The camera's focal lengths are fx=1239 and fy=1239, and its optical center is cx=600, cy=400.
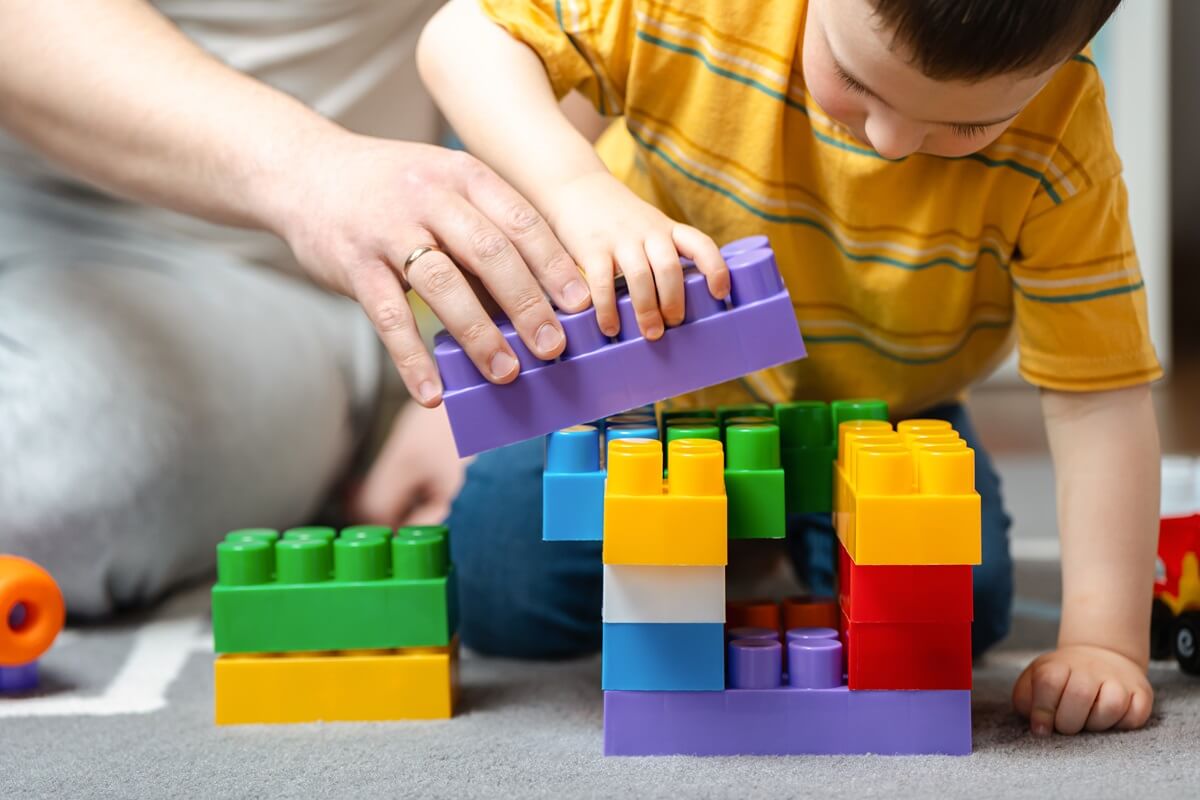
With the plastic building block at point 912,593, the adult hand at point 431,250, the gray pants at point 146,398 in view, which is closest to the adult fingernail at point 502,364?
the adult hand at point 431,250

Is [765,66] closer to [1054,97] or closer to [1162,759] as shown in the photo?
[1054,97]

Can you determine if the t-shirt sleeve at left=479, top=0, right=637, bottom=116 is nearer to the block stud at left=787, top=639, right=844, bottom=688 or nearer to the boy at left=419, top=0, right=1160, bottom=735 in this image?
the boy at left=419, top=0, right=1160, bottom=735

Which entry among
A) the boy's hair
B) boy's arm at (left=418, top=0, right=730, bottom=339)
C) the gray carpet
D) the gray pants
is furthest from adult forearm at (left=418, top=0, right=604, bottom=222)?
the gray pants

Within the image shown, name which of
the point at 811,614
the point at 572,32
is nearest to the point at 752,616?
the point at 811,614

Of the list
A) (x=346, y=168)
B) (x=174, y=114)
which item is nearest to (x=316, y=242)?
(x=346, y=168)

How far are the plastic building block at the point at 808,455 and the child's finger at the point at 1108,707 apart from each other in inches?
7.2

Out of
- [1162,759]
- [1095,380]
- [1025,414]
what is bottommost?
[1025,414]

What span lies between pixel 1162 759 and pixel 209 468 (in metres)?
0.78

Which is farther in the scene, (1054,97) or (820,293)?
(820,293)

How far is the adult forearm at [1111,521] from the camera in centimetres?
75

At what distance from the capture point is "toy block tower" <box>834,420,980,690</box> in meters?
0.62

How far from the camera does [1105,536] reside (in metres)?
0.76

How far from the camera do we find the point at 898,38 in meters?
0.60

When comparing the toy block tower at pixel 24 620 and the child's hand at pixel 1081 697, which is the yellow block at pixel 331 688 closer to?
the toy block tower at pixel 24 620
